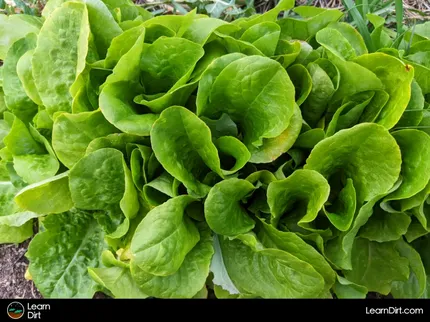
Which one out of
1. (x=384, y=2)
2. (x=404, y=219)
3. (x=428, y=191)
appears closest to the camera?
(x=428, y=191)

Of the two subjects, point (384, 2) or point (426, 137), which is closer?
point (426, 137)

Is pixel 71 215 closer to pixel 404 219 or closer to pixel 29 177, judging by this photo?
pixel 29 177

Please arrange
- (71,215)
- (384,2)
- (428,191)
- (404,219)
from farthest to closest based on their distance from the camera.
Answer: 1. (384,2)
2. (71,215)
3. (404,219)
4. (428,191)

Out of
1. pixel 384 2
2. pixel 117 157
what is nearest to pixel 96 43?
pixel 117 157
